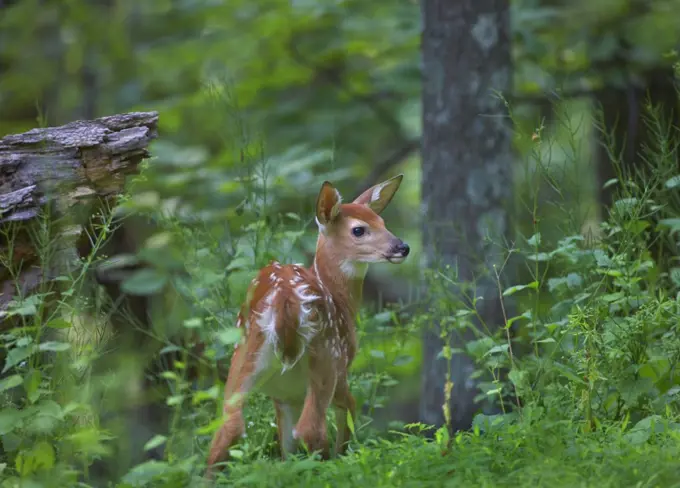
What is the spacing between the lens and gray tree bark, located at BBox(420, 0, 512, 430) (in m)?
6.32

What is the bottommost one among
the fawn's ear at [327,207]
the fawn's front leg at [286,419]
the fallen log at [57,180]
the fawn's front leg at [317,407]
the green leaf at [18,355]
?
the fawn's front leg at [286,419]

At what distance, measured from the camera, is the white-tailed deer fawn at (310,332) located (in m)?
4.17

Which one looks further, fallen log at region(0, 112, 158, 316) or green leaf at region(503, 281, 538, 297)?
fallen log at region(0, 112, 158, 316)

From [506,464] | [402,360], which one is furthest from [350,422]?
[402,360]

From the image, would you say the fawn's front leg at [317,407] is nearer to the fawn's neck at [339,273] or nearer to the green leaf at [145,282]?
the fawn's neck at [339,273]

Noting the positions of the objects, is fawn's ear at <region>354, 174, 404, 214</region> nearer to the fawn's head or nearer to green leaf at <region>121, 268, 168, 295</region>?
the fawn's head

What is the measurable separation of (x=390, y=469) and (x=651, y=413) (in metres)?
1.45

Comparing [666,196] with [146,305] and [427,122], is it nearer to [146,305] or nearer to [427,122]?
[427,122]

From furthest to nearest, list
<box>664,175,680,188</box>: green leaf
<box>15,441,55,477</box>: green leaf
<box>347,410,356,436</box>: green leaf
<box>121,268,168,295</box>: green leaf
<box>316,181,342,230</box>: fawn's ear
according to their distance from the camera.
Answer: <box>121,268,168,295</box>: green leaf → <box>664,175,680,188</box>: green leaf → <box>316,181,342,230</box>: fawn's ear → <box>347,410,356,436</box>: green leaf → <box>15,441,55,477</box>: green leaf

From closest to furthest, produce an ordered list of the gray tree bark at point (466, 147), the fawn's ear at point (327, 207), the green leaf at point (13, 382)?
the green leaf at point (13, 382)
the fawn's ear at point (327, 207)
the gray tree bark at point (466, 147)

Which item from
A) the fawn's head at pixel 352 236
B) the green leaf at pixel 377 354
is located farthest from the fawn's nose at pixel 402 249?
the green leaf at pixel 377 354

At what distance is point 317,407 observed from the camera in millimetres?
4262

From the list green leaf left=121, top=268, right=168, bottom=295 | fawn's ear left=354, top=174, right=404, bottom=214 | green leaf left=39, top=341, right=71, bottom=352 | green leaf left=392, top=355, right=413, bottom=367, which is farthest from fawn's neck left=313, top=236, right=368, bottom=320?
green leaf left=121, top=268, right=168, bottom=295

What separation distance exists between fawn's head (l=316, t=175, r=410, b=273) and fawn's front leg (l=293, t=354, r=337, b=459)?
0.62 m
